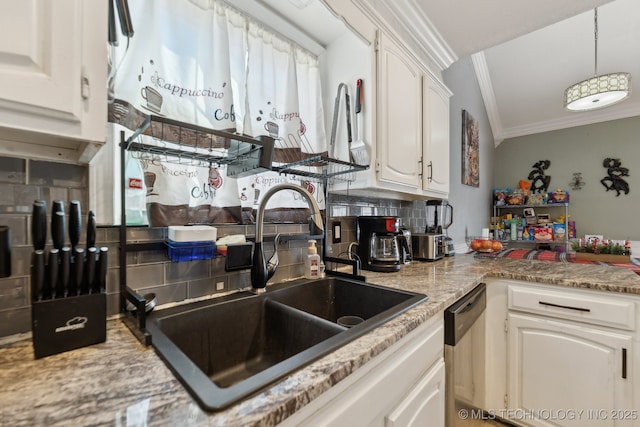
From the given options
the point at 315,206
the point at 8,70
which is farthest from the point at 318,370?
the point at 8,70

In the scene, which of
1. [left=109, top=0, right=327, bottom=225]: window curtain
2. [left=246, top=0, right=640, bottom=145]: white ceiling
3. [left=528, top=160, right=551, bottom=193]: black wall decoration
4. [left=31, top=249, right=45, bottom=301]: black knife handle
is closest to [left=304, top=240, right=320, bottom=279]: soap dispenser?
[left=109, top=0, right=327, bottom=225]: window curtain

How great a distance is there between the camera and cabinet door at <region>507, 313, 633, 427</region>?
122 centimetres

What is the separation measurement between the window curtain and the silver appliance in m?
0.98

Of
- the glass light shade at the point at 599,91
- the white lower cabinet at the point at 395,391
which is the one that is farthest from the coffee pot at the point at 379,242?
the glass light shade at the point at 599,91

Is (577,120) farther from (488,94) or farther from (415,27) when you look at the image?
(415,27)

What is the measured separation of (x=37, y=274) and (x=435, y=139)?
196 centimetres

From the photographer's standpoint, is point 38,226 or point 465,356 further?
point 465,356

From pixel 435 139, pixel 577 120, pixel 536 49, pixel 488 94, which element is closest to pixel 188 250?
pixel 435 139

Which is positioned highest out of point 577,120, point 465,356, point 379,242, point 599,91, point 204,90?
point 577,120

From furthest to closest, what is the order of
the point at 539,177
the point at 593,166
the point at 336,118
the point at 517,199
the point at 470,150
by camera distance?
the point at 539,177 < the point at 517,199 < the point at 593,166 < the point at 470,150 < the point at 336,118

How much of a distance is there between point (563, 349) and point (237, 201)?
170cm

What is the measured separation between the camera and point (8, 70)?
0.44 metres

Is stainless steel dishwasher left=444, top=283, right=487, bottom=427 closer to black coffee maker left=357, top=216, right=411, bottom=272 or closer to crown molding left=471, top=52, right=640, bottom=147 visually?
black coffee maker left=357, top=216, right=411, bottom=272

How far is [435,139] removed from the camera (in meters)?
1.82
